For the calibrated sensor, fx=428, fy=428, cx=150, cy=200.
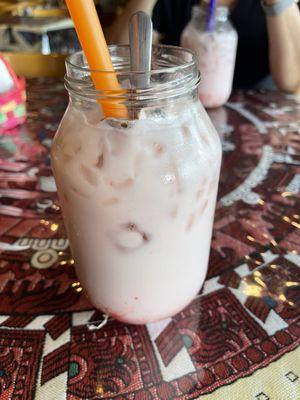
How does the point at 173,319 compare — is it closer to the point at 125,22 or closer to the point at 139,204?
the point at 139,204

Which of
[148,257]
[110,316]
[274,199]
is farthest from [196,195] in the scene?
[274,199]

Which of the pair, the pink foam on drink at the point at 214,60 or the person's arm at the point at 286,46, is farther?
the person's arm at the point at 286,46

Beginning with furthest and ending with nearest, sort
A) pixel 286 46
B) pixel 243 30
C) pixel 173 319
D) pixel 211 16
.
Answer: pixel 243 30
pixel 286 46
pixel 211 16
pixel 173 319

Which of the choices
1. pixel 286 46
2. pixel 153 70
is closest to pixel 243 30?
pixel 286 46

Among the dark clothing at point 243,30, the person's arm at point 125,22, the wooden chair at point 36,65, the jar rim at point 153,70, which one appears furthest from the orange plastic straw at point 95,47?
the dark clothing at point 243,30

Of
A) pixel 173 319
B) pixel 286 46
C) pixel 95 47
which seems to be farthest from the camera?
pixel 286 46

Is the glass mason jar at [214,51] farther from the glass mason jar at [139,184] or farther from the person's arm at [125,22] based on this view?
the glass mason jar at [139,184]

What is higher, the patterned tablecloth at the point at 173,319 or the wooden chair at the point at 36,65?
the patterned tablecloth at the point at 173,319
